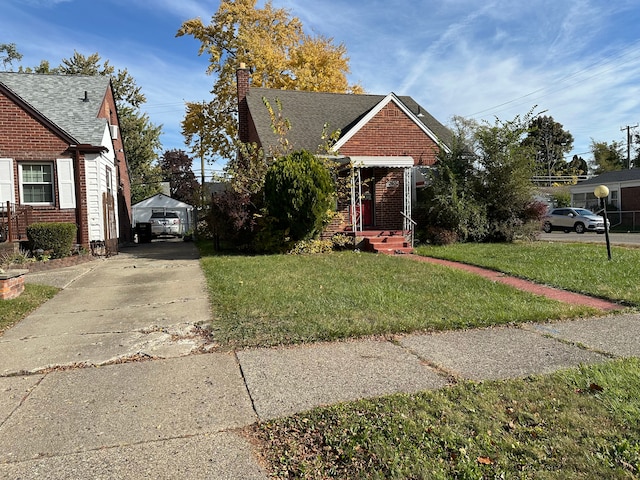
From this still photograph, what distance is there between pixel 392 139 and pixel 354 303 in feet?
37.6

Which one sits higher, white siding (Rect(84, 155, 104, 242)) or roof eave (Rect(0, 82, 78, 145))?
roof eave (Rect(0, 82, 78, 145))

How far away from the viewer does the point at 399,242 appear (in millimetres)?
14266

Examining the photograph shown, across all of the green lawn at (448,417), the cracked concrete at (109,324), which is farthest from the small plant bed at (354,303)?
the cracked concrete at (109,324)

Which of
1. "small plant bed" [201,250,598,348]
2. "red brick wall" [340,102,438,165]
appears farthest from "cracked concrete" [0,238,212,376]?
"red brick wall" [340,102,438,165]

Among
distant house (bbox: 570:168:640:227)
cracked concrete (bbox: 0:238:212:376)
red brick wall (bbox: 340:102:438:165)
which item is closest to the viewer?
cracked concrete (bbox: 0:238:212:376)

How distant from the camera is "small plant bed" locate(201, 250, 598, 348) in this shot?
18.0 feet

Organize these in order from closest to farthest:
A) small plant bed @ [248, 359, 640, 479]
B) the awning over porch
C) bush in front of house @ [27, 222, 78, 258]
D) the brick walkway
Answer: small plant bed @ [248, 359, 640, 479] < the brick walkway < bush in front of house @ [27, 222, 78, 258] < the awning over porch

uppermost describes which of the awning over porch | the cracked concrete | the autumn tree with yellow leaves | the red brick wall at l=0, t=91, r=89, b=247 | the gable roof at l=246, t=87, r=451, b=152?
the autumn tree with yellow leaves

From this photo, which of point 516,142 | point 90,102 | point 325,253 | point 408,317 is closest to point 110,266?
point 325,253

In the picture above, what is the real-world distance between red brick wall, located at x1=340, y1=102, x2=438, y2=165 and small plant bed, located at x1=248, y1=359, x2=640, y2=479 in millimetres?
13515

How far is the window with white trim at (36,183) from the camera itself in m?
13.8

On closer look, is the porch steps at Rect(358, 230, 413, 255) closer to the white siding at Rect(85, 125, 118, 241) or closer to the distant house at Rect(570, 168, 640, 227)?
the white siding at Rect(85, 125, 118, 241)

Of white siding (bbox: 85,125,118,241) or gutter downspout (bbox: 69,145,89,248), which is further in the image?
white siding (bbox: 85,125,118,241)

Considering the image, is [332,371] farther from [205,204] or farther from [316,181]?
[205,204]
